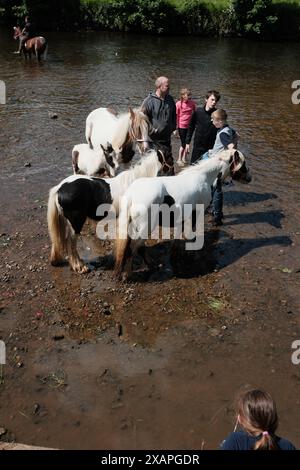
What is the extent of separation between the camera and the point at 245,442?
115 inches

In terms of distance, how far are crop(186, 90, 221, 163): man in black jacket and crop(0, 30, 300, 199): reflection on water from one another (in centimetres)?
205

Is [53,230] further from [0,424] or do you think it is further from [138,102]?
[138,102]

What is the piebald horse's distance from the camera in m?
5.94

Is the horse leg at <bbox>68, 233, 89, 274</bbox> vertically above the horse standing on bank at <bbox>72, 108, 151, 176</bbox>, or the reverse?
the horse standing on bank at <bbox>72, 108, 151, 176</bbox>

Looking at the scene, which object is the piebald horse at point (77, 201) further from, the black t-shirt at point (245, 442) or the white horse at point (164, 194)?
the black t-shirt at point (245, 442)

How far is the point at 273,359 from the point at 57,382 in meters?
2.51

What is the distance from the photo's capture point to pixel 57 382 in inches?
186

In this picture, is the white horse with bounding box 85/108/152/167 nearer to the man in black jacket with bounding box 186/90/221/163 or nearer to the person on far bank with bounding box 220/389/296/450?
the man in black jacket with bounding box 186/90/221/163

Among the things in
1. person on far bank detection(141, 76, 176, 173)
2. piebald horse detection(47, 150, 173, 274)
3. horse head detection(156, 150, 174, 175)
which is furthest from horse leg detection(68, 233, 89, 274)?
person on far bank detection(141, 76, 176, 173)

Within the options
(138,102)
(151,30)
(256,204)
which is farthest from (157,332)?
(151,30)

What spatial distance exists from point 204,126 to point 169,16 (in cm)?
2319

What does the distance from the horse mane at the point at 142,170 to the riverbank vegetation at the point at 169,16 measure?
78.8 feet

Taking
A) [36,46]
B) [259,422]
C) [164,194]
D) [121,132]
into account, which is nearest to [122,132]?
[121,132]

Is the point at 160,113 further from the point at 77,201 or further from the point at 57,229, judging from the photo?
the point at 57,229
